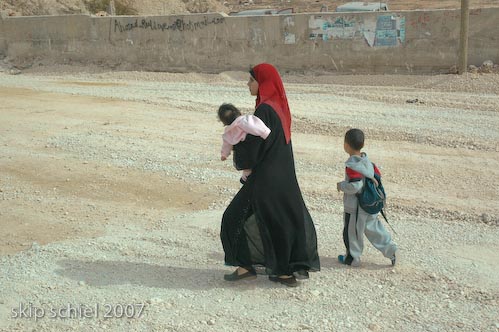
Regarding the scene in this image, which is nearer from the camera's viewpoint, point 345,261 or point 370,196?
point 370,196

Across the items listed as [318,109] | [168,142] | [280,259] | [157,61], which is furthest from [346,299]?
[157,61]

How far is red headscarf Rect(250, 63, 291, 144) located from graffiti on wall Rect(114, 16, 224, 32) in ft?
43.6

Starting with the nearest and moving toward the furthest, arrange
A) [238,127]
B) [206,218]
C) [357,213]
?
[238,127] < [357,213] < [206,218]

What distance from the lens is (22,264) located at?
518cm

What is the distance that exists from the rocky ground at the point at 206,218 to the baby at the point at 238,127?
105cm

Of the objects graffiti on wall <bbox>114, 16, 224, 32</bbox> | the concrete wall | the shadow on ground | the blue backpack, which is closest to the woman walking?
the shadow on ground

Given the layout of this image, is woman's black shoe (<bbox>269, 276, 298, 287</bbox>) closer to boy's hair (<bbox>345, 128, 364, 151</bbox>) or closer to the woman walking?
the woman walking

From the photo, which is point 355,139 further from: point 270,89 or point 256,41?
point 256,41

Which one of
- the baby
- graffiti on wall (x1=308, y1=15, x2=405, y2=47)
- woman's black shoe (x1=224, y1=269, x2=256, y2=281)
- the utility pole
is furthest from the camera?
graffiti on wall (x1=308, y1=15, x2=405, y2=47)

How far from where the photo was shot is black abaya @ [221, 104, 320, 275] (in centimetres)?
435

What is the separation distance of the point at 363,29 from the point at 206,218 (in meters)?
10.5

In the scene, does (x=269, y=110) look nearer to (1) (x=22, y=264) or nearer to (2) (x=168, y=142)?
(1) (x=22, y=264)

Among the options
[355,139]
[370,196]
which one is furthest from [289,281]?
[355,139]

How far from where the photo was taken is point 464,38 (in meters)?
14.1
